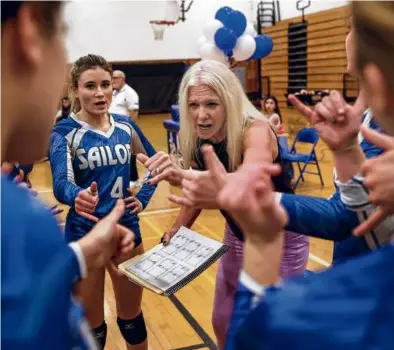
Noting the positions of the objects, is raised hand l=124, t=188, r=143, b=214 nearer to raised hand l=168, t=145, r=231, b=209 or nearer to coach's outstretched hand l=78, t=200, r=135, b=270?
raised hand l=168, t=145, r=231, b=209

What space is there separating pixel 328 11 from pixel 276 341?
11.4 m

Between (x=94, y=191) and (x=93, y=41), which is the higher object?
(x=93, y=41)

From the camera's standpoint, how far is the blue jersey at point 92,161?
2314 millimetres

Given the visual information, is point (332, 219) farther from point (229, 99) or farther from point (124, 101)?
point (124, 101)

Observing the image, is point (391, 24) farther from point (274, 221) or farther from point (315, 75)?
point (315, 75)

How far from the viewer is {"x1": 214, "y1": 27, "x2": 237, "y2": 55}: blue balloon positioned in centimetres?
616

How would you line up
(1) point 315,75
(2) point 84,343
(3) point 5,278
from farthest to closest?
(1) point 315,75, (2) point 84,343, (3) point 5,278

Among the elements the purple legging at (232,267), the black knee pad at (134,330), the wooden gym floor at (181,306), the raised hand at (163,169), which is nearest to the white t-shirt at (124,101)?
the wooden gym floor at (181,306)

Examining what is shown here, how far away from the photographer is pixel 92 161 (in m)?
2.36

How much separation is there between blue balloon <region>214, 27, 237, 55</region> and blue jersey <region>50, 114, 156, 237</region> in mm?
4023

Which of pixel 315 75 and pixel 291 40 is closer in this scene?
pixel 315 75

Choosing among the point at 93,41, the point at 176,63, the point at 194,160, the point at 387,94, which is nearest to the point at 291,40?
the point at 176,63

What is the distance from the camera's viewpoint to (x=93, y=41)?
1270 centimetres

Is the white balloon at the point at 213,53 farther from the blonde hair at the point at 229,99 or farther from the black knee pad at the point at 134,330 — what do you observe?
the black knee pad at the point at 134,330
